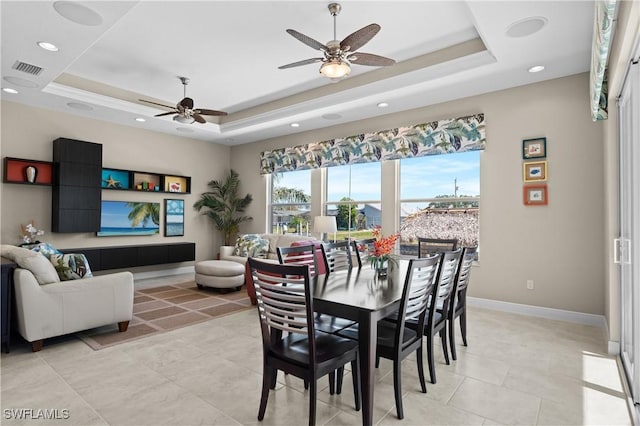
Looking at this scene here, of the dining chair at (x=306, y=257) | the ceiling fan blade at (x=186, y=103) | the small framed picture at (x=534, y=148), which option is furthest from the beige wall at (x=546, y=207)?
the ceiling fan blade at (x=186, y=103)

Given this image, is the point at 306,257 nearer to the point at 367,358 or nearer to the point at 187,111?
the point at 367,358

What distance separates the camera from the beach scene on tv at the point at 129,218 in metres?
6.17

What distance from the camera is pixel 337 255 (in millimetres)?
3525

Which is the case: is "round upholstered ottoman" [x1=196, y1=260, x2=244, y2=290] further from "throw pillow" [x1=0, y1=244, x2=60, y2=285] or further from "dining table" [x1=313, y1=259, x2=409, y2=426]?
"dining table" [x1=313, y1=259, x2=409, y2=426]

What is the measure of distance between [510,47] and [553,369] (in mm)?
2950

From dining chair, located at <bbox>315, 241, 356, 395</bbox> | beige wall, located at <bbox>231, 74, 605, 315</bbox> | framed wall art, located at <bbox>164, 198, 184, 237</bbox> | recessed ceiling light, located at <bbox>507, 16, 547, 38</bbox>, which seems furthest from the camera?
framed wall art, located at <bbox>164, 198, 184, 237</bbox>

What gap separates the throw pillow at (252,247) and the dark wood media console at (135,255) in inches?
50.2

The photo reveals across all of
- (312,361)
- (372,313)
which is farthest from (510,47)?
(312,361)

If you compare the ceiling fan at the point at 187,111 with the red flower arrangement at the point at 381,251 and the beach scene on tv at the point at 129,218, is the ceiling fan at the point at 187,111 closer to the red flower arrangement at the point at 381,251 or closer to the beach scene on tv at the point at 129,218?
the beach scene on tv at the point at 129,218

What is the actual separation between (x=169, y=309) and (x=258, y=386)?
2500mm

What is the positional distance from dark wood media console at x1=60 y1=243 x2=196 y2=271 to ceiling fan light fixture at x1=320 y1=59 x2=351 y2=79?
490cm

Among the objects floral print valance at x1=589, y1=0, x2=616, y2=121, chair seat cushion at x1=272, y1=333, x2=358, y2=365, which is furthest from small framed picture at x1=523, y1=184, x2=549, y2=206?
chair seat cushion at x1=272, y1=333, x2=358, y2=365

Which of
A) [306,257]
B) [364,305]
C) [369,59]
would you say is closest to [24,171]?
[306,257]

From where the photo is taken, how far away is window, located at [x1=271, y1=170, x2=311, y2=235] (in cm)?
690
